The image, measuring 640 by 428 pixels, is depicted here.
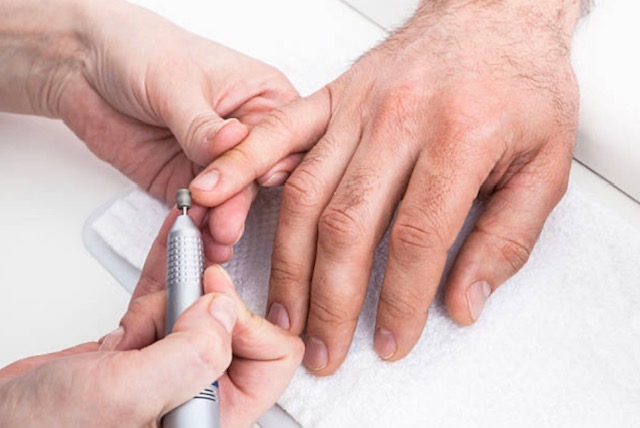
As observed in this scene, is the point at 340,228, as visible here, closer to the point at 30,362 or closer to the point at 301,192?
the point at 301,192

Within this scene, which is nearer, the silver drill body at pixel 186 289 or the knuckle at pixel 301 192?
the silver drill body at pixel 186 289

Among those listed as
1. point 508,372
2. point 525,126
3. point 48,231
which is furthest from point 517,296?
point 48,231

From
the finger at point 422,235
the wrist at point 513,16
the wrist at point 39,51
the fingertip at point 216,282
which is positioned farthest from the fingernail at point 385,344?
the wrist at point 39,51

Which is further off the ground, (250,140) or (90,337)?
(250,140)

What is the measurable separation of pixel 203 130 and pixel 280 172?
0.11 metres

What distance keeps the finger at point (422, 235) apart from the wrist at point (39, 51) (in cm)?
54

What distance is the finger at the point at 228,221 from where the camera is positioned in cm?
80

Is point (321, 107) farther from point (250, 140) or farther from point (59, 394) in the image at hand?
point (59, 394)

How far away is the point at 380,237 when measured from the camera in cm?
83

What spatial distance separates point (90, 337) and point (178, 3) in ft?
1.88

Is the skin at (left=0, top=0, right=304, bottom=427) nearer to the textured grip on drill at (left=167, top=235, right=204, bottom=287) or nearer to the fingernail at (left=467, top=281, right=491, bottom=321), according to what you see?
the textured grip on drill at (left=167, top=235, right=204, bottom=287)

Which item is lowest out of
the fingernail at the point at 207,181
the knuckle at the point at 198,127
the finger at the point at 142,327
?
the finger at the point at 142,327

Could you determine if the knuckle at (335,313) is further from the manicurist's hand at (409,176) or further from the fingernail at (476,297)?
the fingernail at (476,297)

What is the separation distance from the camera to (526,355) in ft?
2.61
